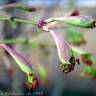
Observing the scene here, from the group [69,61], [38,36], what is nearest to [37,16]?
[38,36]

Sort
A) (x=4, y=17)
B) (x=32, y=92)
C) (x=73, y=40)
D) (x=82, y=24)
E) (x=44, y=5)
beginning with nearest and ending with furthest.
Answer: (x=82, y=24) < (x=4, y=17) < (x=73, y=40) < (x=32, y=92) < (x=44, y=5)

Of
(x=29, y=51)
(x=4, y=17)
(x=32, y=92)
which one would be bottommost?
(x=32, y=92)

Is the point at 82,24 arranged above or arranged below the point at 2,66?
above

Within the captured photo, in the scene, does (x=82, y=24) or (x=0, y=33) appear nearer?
(x=82, y=24)

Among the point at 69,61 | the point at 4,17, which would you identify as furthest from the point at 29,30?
the point at 69,61

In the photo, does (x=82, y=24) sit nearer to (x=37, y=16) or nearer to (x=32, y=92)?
(x=32, y=92)

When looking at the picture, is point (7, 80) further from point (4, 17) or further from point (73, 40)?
point (4, 17)

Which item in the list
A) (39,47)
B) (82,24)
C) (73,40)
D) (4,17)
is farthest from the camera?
(39,47)

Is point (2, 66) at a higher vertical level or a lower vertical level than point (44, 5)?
lower

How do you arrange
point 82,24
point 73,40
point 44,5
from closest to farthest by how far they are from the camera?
point 82,24 < point 73,40 < point 44,5
